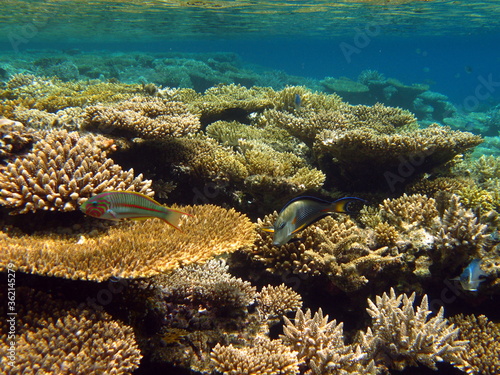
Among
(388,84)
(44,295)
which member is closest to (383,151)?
(44,295)

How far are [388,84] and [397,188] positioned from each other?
20.9 metres

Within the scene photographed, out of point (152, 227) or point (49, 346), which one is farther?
point (152, 227)

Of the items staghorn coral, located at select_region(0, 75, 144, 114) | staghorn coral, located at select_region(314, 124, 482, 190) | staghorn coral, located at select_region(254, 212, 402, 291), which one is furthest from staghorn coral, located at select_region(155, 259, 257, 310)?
staghorn coral, located at select_region(0, 75, 144, 114)

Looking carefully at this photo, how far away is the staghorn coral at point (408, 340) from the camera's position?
3.14 meters

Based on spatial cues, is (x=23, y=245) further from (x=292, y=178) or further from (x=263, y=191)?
(x=292, y=178)

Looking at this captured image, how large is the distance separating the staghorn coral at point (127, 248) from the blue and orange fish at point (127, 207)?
0.45 metres

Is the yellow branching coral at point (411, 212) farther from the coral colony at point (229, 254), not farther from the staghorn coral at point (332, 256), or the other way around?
the staghorn coral at point (332, 256)

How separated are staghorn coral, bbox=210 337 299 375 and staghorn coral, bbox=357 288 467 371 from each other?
3.41 feet

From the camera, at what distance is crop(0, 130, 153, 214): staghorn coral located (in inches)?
118

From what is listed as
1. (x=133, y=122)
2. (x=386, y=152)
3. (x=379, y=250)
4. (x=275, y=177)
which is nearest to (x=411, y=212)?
(x=379, y=250)

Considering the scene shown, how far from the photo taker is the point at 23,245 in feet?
8.64

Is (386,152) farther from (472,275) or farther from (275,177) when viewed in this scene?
(472,275)

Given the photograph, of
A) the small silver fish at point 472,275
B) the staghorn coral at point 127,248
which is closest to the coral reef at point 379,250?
the small silver fish at point 472,275

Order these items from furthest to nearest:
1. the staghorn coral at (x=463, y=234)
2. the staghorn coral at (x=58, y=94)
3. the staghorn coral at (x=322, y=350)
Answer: the staghorn coral at (x=58, y=94) < the staghorn coral at (x=463, y=234) < the staghorn coral at (x=322, y=350)
